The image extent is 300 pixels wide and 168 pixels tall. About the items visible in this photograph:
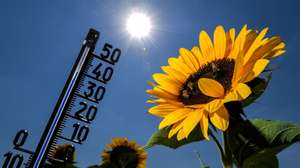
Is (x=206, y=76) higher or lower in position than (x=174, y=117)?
higher

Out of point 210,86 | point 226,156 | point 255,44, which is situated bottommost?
point 226,156

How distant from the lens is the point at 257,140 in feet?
1.91

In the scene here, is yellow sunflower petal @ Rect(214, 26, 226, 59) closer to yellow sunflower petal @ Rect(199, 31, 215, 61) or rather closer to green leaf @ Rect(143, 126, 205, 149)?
yellow sunflower petal @ Rect(199, 31, 215, 61)

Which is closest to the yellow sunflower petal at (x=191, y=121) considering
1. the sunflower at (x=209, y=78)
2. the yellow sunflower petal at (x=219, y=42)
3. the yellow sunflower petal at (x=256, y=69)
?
the sunflower at (x=209, y=78)

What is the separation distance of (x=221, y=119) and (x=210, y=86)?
0.20 feet

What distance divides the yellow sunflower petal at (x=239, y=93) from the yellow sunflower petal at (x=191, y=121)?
0.07m

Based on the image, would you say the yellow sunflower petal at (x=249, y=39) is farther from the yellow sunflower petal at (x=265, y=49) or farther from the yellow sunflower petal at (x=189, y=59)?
the yellow sunflower petal at (x=189, y=59)

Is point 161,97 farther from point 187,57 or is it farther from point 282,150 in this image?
point 282,150

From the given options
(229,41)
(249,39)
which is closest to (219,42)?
(229,41)

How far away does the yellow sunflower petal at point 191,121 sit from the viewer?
0.60m

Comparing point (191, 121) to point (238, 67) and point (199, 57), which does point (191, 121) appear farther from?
point (199, 57)

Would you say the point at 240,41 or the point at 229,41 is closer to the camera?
the point at 240,41

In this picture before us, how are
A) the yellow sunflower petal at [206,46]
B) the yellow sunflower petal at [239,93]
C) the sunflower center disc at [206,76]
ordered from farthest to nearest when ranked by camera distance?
the yellow sunflower petal at [206,46] → the sunflower center disc at [206,76] → the yellow sunflower petal at [239,93]

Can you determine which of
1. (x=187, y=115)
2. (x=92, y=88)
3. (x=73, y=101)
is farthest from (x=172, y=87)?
(x=92, y=88)
